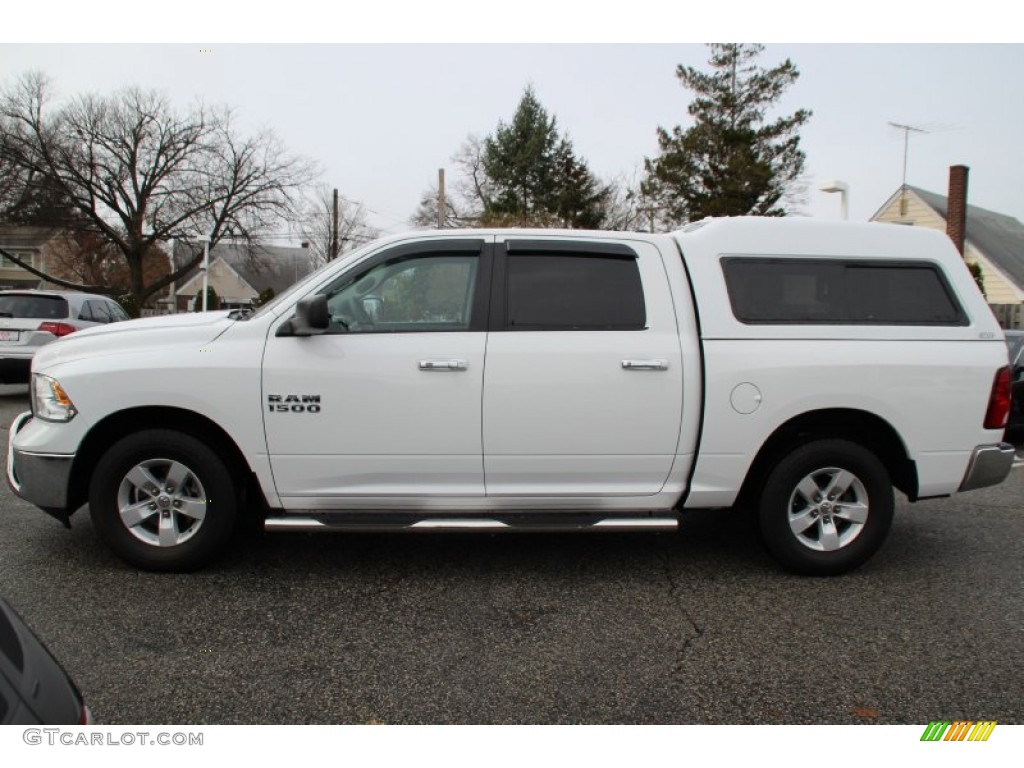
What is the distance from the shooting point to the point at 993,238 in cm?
3434

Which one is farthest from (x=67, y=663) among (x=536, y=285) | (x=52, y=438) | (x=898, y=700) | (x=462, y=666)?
(x=898, y=700)

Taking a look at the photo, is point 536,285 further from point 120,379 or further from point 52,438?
point 52,438

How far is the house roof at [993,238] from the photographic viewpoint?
32.0 meters

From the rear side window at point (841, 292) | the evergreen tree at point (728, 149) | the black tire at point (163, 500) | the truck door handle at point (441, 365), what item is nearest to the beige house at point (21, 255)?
the evergreen tree at point (728, 149)

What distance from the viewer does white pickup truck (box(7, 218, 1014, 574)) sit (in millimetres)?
4055

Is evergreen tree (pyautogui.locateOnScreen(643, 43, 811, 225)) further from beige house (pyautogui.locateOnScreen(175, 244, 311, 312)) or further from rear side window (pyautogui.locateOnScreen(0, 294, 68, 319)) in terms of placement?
beige house (pyautogui.locateOnScreen(175, 244, 311, 312))

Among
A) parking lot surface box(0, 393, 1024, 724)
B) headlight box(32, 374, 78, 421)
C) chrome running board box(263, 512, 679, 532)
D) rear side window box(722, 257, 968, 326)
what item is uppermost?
rear side window box(722, 257, 968, 326)

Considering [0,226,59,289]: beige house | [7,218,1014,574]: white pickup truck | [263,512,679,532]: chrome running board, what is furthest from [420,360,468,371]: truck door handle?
[0,226,59,289]: beige house

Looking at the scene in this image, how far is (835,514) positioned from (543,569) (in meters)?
1.71

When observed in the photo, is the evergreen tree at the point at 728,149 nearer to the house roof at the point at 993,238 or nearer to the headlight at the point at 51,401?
the house roof at the point at 993,238

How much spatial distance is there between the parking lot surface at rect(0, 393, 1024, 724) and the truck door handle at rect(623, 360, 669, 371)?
48.0 inches

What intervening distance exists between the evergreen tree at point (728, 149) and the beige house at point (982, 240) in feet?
18.3

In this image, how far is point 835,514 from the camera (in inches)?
171
